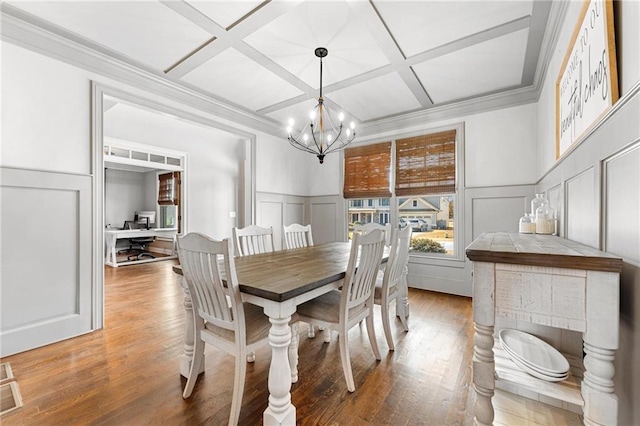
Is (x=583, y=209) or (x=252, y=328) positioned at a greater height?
(x=583, y=209)

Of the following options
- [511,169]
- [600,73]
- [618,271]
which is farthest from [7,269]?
[511,169]

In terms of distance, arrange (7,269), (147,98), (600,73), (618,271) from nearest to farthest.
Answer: (618,271) < (600,73) < (7,269) < (147,98)

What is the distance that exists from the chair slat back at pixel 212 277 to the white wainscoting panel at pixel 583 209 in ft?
5.43

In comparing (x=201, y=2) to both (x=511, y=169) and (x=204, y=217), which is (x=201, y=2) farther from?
(x=204, y=217)

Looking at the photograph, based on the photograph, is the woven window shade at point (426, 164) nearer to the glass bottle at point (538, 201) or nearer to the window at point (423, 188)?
the window at point (423, 188)

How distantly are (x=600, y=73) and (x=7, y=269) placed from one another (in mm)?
3941

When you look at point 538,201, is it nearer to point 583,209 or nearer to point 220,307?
point 583,209

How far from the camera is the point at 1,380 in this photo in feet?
5.77

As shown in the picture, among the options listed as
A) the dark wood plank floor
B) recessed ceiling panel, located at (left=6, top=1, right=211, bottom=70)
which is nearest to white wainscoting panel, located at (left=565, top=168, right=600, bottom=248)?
the dark wood plank floor

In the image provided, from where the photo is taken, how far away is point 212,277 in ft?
4.52

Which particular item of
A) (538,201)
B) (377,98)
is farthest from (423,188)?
(538,201)

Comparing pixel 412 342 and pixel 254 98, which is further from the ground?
pixel 254 98

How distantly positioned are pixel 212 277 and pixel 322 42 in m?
2.11

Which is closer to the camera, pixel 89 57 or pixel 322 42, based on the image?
pixel 322 42
